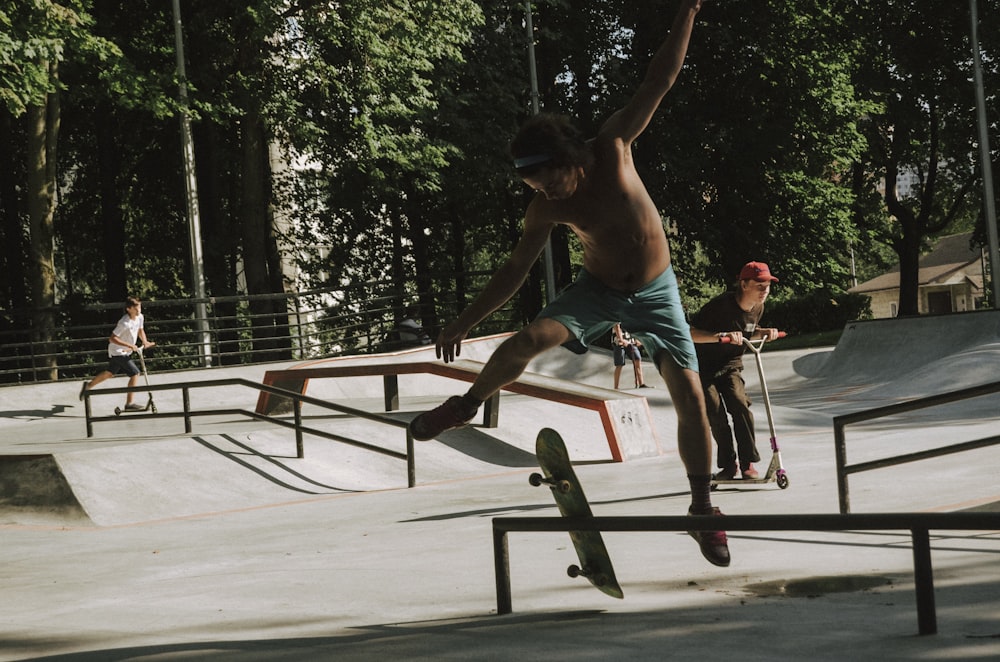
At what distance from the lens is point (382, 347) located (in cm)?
2745

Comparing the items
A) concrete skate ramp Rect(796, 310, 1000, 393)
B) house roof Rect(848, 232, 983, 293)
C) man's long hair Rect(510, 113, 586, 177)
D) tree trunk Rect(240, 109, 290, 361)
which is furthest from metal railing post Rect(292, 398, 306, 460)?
house roof Rect(848, 232, 983, 293)

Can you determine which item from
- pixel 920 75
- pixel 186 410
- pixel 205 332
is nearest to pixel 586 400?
pixel 186 410

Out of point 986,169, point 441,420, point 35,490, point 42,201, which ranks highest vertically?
point 42,201

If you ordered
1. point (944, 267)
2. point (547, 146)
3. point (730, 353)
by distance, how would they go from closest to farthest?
point (547, 146) < point (730, 353) < point (944, 267)

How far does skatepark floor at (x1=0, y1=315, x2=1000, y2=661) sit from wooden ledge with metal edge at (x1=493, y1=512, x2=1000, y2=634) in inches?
5.7

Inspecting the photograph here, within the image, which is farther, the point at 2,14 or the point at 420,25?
the point at 420,25

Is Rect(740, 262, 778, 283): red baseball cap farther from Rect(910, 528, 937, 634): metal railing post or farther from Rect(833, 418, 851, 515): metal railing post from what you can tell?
Rect(910, 528, 937, 634): metal railing post

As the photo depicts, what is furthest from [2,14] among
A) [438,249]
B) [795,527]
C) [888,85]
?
[888,85]

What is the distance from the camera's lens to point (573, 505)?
4.68 metres

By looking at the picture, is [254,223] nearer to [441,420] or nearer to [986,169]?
[986,169]

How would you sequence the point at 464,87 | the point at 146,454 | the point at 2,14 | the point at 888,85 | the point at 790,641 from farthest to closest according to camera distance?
the point at 888,85
the point at 464,87
the point at 2,14
the point at 146,454
the point at 790,641

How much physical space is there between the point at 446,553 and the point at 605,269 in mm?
2661

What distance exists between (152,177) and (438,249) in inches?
382

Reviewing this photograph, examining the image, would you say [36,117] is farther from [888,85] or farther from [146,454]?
[888,85]
